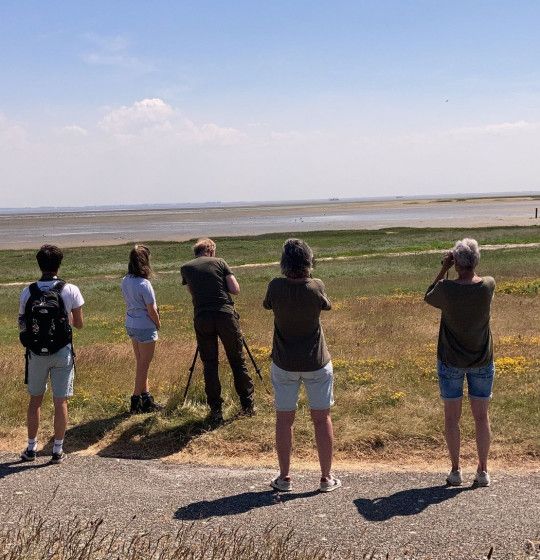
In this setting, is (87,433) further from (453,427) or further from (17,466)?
(453,427)

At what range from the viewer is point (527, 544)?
4898 millimetres

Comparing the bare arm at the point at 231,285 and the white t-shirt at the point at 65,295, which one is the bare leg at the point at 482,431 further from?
the white t-shirt at the point at 65,295

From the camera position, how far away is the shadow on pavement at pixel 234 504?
5668 millimetres

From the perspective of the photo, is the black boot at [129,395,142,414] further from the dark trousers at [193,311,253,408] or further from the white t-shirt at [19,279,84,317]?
the white t-shirt at [19,279,84,317]

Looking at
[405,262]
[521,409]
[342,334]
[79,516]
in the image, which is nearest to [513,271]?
[405,262]

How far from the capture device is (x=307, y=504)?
19.3 feet

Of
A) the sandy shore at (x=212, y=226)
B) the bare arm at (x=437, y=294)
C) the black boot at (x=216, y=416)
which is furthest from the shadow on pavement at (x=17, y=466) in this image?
the sandy shore at (x=212, y=226)

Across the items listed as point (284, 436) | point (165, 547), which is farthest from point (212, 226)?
point (165, 547)

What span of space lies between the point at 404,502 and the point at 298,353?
1.67m

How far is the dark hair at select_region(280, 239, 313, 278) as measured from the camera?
6172 millimetres

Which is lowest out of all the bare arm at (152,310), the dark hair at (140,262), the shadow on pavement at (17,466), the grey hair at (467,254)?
the shadow on pavement at (17,466)

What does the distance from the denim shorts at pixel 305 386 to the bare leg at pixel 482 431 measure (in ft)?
4.79

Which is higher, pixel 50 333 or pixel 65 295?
pixel 65 295

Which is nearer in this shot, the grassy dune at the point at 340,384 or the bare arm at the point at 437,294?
the bare arm at the point at 437,294
